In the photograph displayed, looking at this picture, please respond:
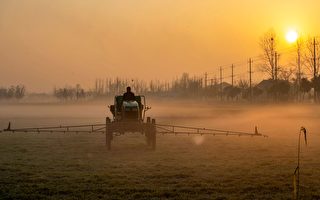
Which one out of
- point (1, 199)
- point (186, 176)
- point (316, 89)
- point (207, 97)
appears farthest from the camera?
point (207, 97)

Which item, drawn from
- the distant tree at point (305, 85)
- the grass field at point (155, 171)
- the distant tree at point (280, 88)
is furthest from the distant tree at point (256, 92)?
the grass field at point (155, 171)

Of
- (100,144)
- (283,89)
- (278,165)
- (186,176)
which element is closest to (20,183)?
(186,176)

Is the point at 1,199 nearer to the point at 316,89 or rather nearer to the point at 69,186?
the point at 69,186

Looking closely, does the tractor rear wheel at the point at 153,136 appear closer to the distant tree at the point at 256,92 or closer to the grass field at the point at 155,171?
the grass field at the point at 155,171

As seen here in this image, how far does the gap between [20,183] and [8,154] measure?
7.17 metres

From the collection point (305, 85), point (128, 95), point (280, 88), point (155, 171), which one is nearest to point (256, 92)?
point (280, 88)

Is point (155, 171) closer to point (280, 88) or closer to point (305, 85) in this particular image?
point (305, 85)

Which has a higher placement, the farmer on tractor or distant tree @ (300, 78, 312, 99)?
distant tree @ (300, 78, 312, 99)

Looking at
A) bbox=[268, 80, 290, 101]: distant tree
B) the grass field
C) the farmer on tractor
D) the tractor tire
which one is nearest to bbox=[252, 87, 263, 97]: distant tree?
bbox=[268, 80, 290, 101]: distant tree

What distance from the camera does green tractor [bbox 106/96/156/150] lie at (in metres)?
22.5

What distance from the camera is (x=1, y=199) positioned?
11148mm

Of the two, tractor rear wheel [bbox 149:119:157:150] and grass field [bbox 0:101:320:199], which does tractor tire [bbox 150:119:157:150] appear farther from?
grass field [bbox 0:101:320:199]

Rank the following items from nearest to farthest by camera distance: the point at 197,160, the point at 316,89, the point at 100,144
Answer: the point at 197,160 → the point at 100,144 → the point at 316,89

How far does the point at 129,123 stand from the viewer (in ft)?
74.3
